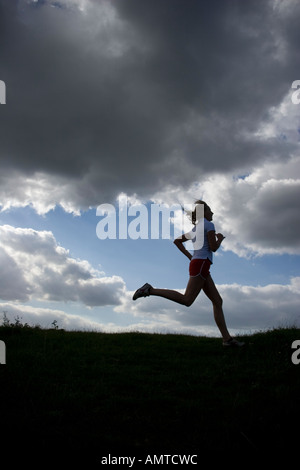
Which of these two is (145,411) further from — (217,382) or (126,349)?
(126,349)

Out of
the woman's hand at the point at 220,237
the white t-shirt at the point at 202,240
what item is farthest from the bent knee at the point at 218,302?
the woman's hand at the point at 220,237

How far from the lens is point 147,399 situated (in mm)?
6777

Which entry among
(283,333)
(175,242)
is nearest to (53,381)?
(175,242)

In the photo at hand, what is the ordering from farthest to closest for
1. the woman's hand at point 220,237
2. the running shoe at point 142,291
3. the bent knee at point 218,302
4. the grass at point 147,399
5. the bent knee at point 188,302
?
the bent knee at point 218,302
the woman's hand at point 220,237
the running shoe at point 142,291
the bent knee at point 188,302
the grass at point 147,399

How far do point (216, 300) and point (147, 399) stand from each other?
418 cm

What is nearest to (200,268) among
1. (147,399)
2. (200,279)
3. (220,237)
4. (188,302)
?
(200,279)

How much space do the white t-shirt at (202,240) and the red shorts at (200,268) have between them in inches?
4.2

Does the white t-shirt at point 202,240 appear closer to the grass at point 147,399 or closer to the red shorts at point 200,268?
the red shorts at point 200,268

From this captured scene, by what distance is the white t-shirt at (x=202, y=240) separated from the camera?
10.1 meters

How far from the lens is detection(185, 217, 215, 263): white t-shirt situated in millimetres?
10125

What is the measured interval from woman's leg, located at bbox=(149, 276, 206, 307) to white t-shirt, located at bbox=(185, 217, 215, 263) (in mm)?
594

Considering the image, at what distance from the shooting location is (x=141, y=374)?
8328 mm

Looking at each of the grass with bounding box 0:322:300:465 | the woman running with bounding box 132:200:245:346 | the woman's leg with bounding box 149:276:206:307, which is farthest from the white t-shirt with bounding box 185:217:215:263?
the grass with bounding box 0:322:300:465

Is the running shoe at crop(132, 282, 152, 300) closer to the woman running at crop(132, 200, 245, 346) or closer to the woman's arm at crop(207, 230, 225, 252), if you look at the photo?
the woman running at crop(132, 200, 245, 346)
